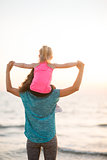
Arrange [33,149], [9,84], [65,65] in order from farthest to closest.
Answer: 1. [9,84]
2. [33,149]
3. [65,65]

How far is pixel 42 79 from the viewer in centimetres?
229

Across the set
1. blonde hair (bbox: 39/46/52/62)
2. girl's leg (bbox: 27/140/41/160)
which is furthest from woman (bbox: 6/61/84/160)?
blonde hair (bbox: 39/46/52/62)

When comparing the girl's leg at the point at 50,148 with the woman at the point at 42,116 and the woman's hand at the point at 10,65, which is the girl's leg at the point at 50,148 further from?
the woman's hand at the point at 10,65

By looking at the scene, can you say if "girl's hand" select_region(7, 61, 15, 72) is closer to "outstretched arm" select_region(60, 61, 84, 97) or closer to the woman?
the woman

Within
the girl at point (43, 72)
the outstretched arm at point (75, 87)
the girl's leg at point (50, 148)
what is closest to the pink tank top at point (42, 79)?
the girl at point (43, 72)

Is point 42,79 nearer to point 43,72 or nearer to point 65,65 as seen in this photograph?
point 43,72

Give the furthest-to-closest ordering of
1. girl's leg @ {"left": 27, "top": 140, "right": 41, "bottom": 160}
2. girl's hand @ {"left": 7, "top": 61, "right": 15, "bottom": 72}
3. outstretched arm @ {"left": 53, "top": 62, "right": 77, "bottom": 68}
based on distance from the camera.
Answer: girl's hand @ {"left": 7, "top": 61, "right": 15, "bottom": 72}
girl's leg @ {"left": 27, "top": 140, "right": 41, "bottom": 160}
outstretched arm @ {"left": 53, "top": 62, "right": 77, "bottom": 68}

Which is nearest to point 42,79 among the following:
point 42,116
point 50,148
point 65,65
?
point 65,65

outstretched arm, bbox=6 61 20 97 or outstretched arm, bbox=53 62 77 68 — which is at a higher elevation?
outstretched arm, bbox=53 62 77 68

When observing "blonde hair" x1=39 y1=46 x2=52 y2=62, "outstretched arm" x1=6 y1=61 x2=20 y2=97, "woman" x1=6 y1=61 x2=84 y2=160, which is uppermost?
"blonde hair" x1=39 y1=46 x2=52 y2=62

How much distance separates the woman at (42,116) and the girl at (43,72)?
60 millimetres

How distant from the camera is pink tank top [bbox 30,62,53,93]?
2281mm

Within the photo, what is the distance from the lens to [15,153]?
7.56 metres

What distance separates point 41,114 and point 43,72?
1.46 ft
